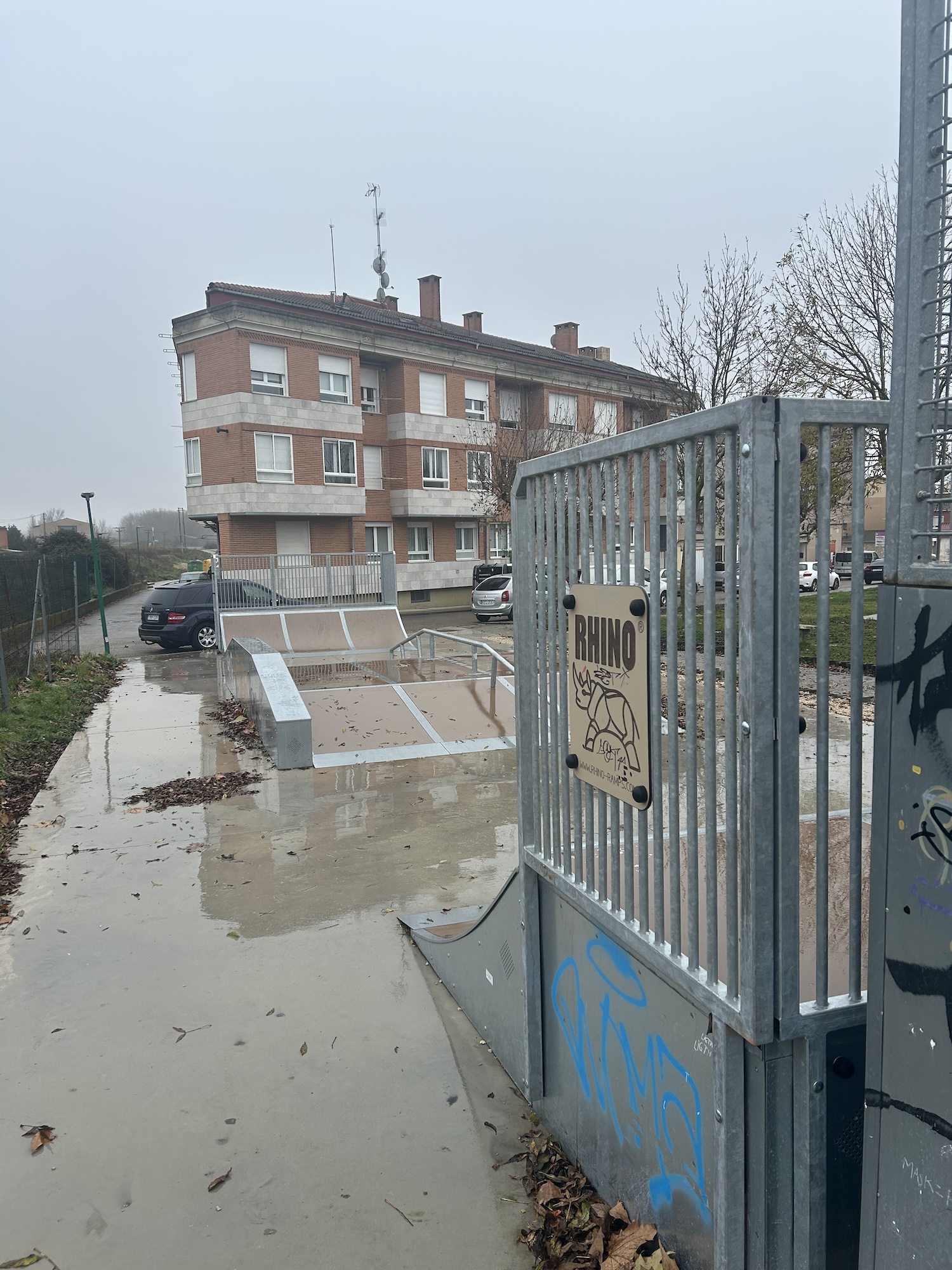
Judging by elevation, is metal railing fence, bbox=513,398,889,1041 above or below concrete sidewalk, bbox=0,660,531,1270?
above

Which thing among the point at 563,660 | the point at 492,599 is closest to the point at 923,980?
the point at 563,660

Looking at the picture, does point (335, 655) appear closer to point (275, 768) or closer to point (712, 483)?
point (275, 768)

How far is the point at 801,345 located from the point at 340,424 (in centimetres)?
2086

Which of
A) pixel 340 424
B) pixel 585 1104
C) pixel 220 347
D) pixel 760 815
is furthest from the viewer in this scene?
pixel 340 424

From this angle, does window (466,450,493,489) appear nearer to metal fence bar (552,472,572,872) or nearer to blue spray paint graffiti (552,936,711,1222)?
metal fence bar (552,472,572,872)

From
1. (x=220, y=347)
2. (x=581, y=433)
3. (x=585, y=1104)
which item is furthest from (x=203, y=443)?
(x=585, y=1104)

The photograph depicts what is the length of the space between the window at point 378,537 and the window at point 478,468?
157 inches

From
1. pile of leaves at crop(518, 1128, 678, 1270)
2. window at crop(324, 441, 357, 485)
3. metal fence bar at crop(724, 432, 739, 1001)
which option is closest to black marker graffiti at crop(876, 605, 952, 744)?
metal fence bar at crop(724, 432, 739, 1001)

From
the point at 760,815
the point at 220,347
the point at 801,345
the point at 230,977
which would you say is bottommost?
the point at 230,977

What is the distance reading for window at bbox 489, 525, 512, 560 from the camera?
3797 cm

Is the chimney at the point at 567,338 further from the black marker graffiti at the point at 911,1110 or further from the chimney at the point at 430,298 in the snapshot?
the black marker graffiti at the point at 911,1110

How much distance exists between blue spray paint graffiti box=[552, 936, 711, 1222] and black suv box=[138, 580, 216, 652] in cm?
1923

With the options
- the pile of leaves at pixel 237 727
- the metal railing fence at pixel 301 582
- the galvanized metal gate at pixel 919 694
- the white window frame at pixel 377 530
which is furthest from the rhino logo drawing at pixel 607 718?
the white window frame at pixel 377 530

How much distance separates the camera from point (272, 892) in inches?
220
